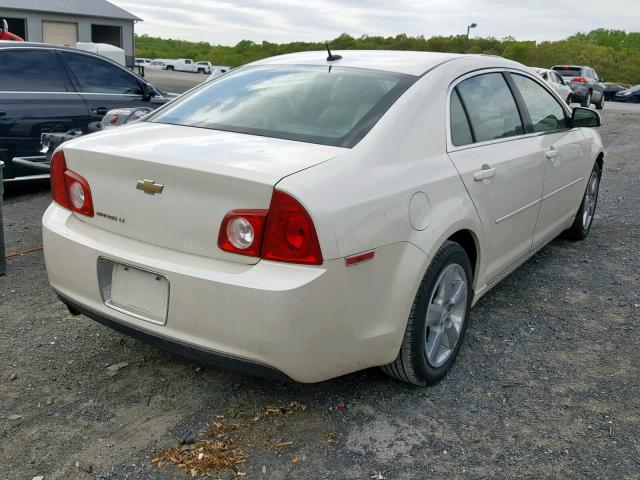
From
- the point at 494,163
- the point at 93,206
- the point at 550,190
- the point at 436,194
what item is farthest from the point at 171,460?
the point at 550,190

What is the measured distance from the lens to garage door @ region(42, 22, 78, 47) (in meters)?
29.2

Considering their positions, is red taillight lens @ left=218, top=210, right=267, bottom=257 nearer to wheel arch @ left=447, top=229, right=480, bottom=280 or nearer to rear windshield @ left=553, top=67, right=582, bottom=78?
wheel arch @ left=447, top=229, right=480, bottom=280

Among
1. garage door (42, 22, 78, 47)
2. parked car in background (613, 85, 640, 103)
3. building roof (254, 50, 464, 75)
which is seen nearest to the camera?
building roof (254, 50, 464, 75)

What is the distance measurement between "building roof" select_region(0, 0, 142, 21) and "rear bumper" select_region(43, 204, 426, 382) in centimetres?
2917

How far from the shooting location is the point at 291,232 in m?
2.36

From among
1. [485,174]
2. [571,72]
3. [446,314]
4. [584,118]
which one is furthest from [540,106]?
[571,72]

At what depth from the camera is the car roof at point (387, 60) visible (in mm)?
3346

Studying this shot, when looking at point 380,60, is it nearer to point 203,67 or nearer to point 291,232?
point 291,232

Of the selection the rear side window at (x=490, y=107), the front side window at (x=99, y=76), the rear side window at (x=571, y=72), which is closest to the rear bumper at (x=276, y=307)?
the rear side window at (x=490, y=107)

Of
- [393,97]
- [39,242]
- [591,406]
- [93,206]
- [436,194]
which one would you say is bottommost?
[39,242]

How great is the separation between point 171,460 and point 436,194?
1591mm

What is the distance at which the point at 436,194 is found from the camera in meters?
2.89

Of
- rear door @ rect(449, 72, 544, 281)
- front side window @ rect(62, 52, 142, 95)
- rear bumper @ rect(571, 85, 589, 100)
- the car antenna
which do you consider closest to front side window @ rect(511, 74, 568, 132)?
rear door @ rect(449, 72, 544, 281)

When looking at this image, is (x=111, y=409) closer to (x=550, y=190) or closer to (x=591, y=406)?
(x=591, y=406)
